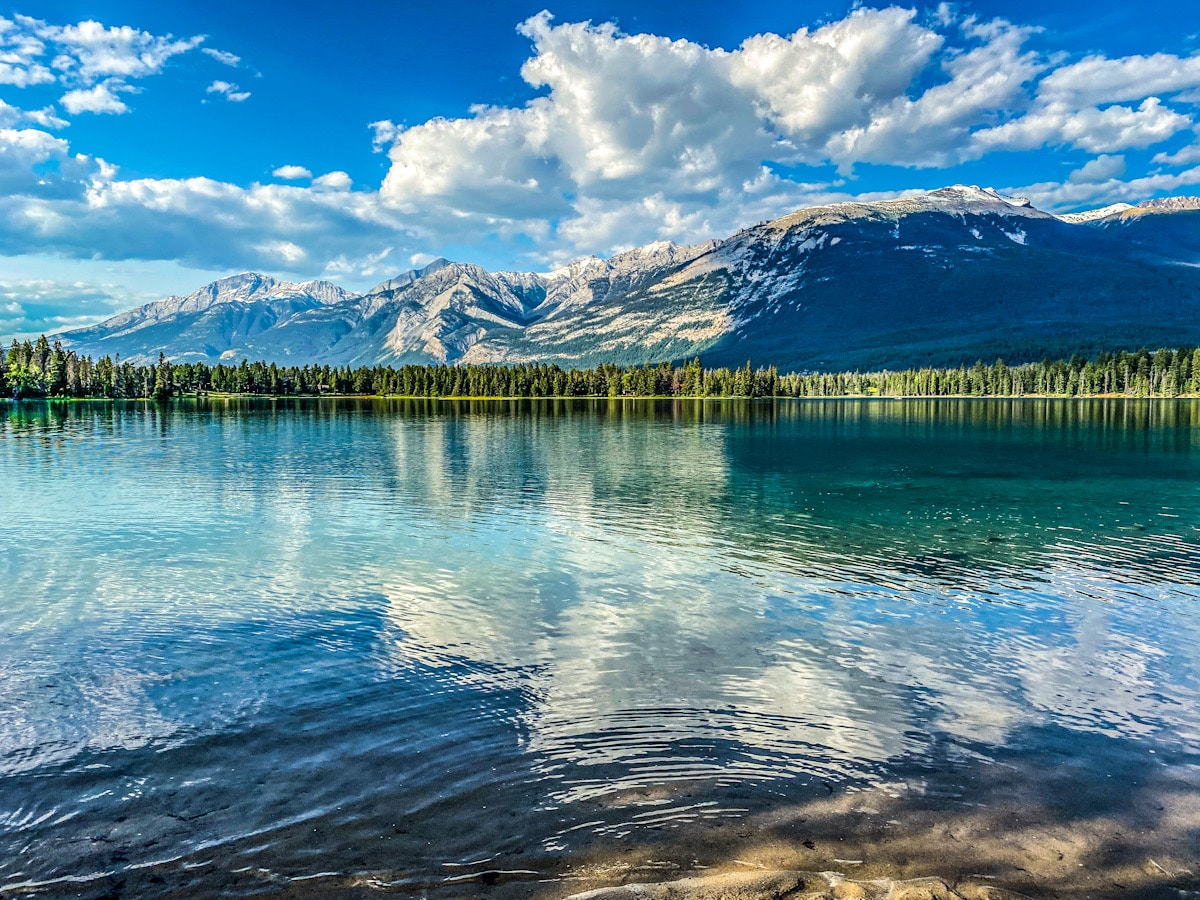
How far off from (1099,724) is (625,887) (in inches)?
524

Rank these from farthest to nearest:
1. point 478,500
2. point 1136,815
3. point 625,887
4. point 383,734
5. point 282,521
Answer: point 478,500 → point 282,521 → point 383,734 → point 1136,815 → point 625,887

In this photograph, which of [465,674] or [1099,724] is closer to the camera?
[1099,724]

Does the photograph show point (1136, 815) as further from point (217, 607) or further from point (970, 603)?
point (217, 607)

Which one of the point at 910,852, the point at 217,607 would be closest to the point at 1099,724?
the point at 910,852

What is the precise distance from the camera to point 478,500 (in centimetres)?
5156

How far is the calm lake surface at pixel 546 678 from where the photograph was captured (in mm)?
12578

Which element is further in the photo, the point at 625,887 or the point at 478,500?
the point at 478,500

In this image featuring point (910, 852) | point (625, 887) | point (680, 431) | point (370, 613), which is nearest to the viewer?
point (625, 887)

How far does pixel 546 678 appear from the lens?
1984cm

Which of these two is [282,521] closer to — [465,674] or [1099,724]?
[465,674]

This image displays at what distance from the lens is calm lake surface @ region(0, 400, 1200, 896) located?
12.6 meters

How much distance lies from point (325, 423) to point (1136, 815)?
142 meters

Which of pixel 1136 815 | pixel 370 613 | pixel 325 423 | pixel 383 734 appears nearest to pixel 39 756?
pixel 383 734

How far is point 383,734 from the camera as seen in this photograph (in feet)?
53.5
